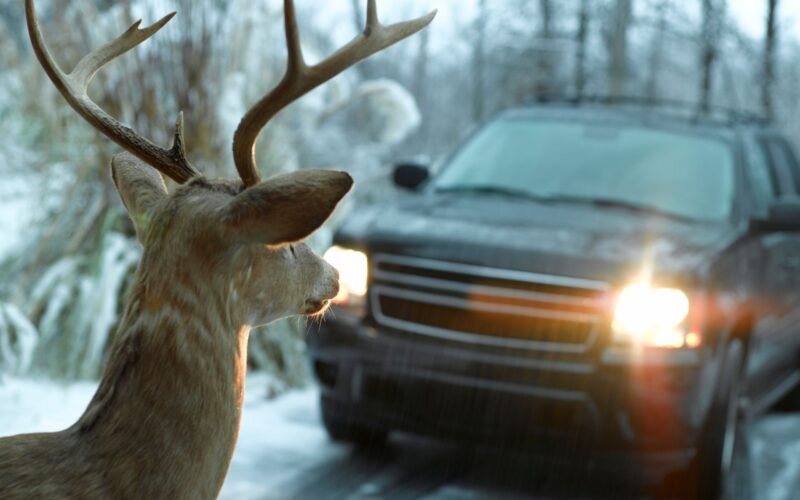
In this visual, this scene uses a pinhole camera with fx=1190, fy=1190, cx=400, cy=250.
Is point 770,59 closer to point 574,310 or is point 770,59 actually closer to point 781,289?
point 781,289

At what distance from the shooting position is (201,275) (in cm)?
223

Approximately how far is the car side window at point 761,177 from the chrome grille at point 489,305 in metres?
1.74

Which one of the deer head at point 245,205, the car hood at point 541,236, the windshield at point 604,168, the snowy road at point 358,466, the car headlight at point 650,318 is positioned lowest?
the snowy road at point 358,466

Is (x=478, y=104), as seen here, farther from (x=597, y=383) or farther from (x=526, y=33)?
(x=597, y=383)

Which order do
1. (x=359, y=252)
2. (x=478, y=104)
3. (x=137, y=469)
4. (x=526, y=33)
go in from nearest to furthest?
1. (x=137, y=469)
2. (x=359, y=252)
3. (x=526, y=33)
4. (x=478, y=104)

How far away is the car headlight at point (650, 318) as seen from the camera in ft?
16.7

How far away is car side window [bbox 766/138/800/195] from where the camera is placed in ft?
24.6

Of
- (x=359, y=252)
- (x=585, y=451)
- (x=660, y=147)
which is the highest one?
(x=660, y=147)

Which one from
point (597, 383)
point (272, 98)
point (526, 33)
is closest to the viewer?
point (272, 98)

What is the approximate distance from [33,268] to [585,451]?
382cm

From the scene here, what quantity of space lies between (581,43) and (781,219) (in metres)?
18.3

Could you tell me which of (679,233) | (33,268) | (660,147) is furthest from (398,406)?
(33,268)

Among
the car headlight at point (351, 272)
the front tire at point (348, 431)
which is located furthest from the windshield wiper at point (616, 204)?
the front tire at point (348, 431)

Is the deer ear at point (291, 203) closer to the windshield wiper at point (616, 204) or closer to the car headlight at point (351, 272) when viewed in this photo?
the car headlight at point (351, 272)
